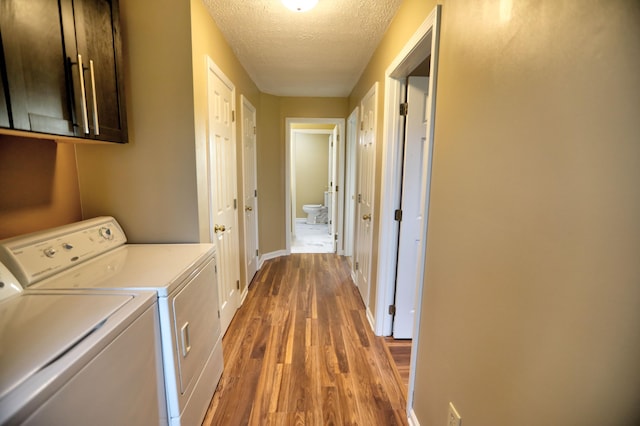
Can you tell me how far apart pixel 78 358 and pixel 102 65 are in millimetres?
1349

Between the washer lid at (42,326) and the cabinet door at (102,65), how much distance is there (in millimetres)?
764

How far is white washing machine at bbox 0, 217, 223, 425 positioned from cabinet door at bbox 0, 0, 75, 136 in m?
0.48

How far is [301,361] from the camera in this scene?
6.38 ft

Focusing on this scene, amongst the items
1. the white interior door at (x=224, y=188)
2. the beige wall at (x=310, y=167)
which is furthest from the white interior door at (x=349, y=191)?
the beige wall at (x=310, y=167)

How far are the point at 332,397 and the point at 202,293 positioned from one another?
38.8 inches

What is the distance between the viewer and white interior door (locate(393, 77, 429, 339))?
1.91 m

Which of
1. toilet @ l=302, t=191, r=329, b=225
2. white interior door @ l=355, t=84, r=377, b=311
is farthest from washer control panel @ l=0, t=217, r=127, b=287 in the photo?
toilet @ l=302, t=191, r=329, b=225

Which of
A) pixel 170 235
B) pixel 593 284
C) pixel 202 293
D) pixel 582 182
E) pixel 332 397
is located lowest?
pixel 332 397

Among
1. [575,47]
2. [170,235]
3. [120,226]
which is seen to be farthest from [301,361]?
[575,47]

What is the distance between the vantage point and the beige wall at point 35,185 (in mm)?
1244

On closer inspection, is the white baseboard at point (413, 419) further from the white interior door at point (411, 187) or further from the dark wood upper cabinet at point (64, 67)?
the dark wood upper cabinet at point (64, 67)

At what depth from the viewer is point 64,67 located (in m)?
1.13

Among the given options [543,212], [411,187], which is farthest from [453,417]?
[411,187]

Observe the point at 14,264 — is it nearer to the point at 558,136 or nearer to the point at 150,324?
the point at 150,324
